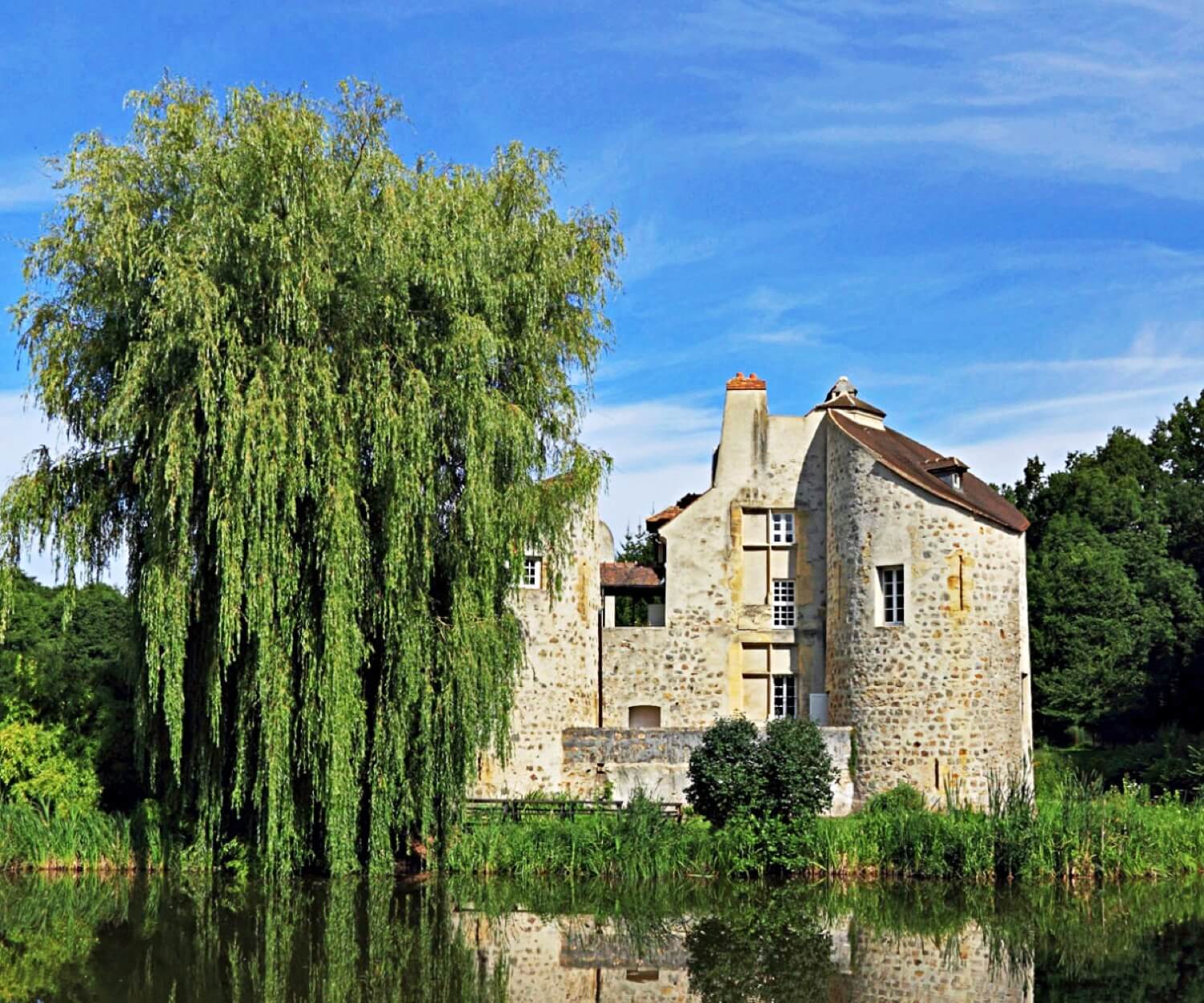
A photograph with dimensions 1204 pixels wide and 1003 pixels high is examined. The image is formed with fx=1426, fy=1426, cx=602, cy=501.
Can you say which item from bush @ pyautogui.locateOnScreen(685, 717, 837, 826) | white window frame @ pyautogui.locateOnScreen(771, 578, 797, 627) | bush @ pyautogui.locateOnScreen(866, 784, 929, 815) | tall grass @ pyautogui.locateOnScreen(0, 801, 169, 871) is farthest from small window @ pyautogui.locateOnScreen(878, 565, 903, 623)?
tall grass @ pyautogui.locateOnScreen(0, 801, 169, 871)

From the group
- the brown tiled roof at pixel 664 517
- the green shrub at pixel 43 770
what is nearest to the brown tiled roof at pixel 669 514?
the brown tiled roof at pixel 664 517

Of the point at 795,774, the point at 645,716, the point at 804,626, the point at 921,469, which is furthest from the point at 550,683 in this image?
the point at 921,469

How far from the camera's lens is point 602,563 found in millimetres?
31688

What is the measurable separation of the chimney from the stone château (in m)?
0.04

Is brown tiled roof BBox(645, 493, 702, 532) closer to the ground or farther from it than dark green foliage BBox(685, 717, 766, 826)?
farther from it

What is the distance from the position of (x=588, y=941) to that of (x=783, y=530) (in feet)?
52.0

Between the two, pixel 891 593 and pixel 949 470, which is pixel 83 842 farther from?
pixel 949 470

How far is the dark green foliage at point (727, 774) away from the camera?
20.1 meters

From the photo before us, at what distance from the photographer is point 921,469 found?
2836 centimetres

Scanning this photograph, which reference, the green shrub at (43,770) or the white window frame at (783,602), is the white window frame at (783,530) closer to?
the white window frame at (783,602)

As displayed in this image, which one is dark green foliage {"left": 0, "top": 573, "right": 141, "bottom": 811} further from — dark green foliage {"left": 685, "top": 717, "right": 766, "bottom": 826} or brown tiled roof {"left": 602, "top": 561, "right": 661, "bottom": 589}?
brown tiled roof {"left": 602, "top": 561, "right": 661, "bottom": 589}

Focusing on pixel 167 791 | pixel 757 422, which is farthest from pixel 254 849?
pixel 757 422

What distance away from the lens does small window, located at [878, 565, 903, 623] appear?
2697 centimetres

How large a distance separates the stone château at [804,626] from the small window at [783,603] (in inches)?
1.3
